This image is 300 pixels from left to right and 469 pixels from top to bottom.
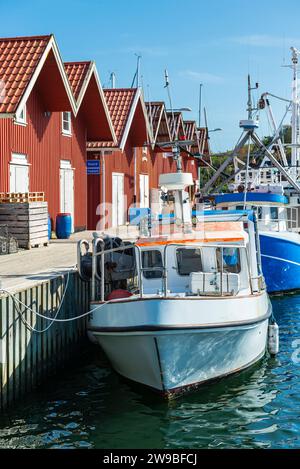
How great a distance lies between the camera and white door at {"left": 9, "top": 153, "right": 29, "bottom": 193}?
63.3ft

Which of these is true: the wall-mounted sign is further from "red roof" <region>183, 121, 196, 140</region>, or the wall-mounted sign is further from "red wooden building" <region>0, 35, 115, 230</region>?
"red roof" <region>183, 121, 196, 140</region>

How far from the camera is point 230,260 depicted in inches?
501

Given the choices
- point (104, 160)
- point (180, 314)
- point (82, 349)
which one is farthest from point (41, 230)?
point (104, 160)

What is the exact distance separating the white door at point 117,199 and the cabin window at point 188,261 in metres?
15.9

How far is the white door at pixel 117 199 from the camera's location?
2862cm

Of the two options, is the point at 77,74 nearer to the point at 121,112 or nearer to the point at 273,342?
the point at 121,112

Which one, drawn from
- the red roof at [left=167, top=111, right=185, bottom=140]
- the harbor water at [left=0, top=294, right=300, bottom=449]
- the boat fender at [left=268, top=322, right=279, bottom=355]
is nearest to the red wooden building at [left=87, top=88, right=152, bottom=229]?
the red roof at [left=167, top=111, right=185, bottom=140]

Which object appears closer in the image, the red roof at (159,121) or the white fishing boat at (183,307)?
the white fishing boat at (183,307)

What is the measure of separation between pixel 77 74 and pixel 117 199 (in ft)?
24.1

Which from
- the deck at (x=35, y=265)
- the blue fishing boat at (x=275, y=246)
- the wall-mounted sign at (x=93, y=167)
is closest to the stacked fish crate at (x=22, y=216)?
the deck at (x=35, y=265)

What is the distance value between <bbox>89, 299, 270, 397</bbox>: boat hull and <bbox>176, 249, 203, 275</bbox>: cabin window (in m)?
1.52

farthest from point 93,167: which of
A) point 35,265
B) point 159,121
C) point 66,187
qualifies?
point 35,265

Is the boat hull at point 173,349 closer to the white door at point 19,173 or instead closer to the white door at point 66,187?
the white door at point 19,173
